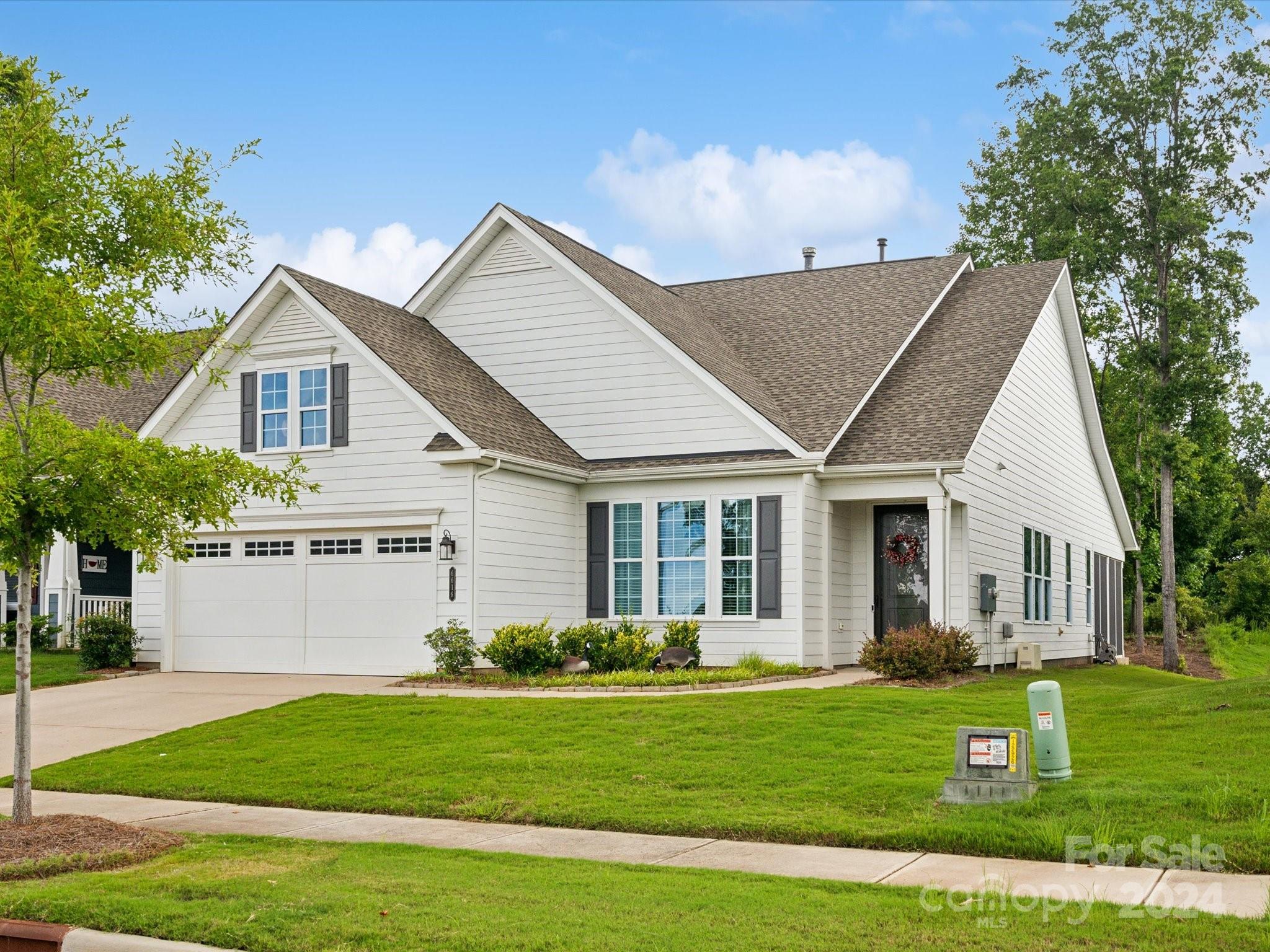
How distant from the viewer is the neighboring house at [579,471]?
2020cm

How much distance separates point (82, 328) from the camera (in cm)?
1009

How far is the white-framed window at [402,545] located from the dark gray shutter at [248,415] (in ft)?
9.98

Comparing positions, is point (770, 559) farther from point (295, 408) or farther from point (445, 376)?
point (295, 408)

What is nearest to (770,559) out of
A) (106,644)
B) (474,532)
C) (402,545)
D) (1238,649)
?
Result: (474,532)

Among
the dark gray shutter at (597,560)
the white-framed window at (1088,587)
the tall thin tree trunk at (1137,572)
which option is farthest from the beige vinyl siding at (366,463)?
the tall thin tree trunk at (1137,572)

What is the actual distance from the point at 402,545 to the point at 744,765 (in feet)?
33.5

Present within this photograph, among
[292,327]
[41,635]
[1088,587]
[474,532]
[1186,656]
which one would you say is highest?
[292,327]

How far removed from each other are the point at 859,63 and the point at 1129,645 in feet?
76.5

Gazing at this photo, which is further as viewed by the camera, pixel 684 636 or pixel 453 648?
pixel 684 636

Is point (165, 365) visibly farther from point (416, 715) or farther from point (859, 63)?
point (859, 63)

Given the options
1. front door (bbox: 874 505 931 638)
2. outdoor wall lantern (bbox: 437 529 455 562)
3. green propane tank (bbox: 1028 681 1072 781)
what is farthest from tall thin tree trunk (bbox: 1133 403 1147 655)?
green propane tank (bbox: 1028 681 1072 781)

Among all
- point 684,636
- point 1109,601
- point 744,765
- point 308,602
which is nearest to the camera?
point 744,765

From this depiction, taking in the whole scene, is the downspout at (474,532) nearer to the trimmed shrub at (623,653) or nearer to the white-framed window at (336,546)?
the trimmed shrub at (623,653)

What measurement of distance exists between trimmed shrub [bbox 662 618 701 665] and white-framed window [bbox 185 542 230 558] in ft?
25.4
